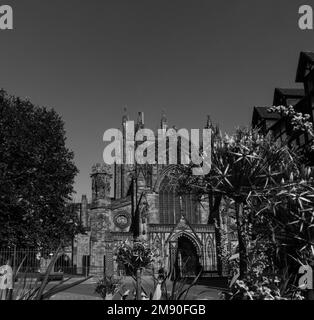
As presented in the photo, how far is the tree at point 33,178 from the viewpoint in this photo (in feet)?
81.5

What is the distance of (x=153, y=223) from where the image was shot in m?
40.3

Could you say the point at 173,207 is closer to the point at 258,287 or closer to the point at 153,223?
the point at 153,223

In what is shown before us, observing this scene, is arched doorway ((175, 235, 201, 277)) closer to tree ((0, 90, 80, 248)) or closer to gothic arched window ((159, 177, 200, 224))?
gothic arched window ((159, 177, 200, 224))

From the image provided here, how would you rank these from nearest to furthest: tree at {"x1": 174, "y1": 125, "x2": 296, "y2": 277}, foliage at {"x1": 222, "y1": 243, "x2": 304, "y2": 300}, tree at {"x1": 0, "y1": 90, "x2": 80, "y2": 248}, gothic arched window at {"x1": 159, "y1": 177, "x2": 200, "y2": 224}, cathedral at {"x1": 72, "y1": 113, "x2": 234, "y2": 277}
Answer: foliage at {"x1": 222, "y1": 243, "x2": 304, "y2": 300}, tree at {"x1": 174, "y1": 125, "x2": 296, "y2": 277}, tree at {"x1": 0, "y1": 90, "x2": 80, "y2": 248}, cathedral at {"x1": 72, "y1": 113, "x2": 234, "y2": 277}, gothic arched window at {"x1": 159, "y1": 177, "x2": 200, "y2": 224}

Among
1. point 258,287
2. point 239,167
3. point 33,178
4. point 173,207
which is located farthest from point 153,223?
point 258,287

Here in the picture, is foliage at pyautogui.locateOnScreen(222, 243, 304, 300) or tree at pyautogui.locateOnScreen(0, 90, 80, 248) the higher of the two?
tree at pyautogui.locateOnScreen(0, 90, 80, 248)

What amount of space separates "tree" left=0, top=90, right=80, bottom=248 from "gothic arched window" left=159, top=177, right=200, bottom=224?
15.0 meters

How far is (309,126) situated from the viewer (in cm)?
754

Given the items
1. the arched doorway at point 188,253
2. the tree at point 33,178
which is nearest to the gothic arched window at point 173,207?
the arched doorway at point 188,253

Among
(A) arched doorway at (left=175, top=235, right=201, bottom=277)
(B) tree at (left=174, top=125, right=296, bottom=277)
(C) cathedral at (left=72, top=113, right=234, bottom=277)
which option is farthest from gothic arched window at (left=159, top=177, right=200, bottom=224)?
(B) tree at (left=174, top=125, right=296, bottom=277)

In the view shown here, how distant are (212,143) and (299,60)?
18302mm

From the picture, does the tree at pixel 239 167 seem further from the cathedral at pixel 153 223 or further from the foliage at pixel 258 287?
the cathedral at pixel 153 223

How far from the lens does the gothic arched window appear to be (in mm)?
42000
